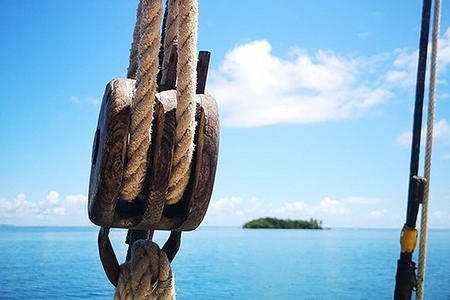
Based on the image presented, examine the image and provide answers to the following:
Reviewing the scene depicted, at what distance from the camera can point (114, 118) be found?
0.77m

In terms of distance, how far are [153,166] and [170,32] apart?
0.25 m

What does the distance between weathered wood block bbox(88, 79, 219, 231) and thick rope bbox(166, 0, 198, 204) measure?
0.01 m

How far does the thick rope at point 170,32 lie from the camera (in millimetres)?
870

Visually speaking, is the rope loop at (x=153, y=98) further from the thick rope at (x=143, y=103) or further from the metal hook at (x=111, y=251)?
the metal hook at (x=111, y=251)

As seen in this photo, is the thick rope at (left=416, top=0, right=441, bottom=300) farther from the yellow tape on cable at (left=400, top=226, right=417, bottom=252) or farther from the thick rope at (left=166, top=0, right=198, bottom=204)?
the thick rope at (left=166, top=0, right=198, bottom=204)

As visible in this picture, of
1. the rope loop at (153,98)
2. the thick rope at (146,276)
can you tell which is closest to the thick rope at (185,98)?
the rope loop at (153,98)

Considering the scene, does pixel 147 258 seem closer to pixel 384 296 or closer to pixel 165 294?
pixel 165 294

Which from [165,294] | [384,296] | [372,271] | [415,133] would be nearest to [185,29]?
[165,294]

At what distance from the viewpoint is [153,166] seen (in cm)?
79

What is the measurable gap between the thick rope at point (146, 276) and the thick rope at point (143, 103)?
13 cm

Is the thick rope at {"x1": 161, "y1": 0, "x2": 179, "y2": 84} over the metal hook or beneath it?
over

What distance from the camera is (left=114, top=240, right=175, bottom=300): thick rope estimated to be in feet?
2.84

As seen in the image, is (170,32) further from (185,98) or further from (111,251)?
(111,251)

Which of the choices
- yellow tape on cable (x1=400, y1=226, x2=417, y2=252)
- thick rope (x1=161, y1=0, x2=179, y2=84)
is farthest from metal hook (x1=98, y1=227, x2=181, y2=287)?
yellow tape on cable (x1=400, y1=226, x2=417, y2=252)
